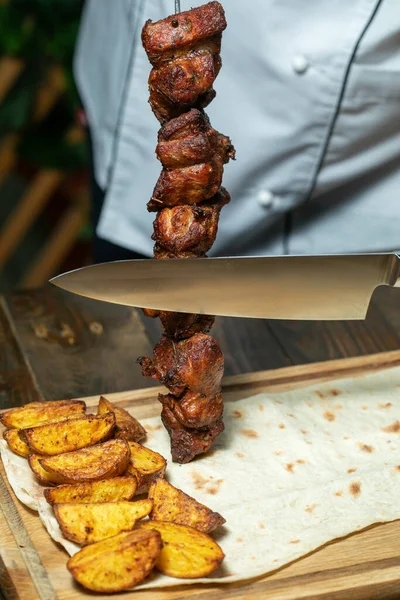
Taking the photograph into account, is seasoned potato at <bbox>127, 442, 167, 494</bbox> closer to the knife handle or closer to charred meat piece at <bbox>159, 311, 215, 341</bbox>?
charred meat piece at <bbox>159, 311, 215, 341</bbox>

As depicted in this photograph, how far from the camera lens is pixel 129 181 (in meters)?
2.16

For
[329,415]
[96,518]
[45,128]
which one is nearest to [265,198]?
[329,415]

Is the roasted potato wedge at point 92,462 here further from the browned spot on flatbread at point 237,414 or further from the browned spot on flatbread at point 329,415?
the browned spot on flatbread at point 329,415

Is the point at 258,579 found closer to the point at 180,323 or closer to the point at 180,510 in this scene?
the point at 180,510

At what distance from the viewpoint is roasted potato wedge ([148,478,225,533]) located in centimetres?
119

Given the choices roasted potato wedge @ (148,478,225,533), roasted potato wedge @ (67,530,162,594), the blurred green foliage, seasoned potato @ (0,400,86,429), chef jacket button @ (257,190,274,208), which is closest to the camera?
roasted potato wedge @ (67,530,162,594)

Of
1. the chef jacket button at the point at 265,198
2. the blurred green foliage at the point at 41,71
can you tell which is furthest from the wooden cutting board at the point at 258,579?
the blurred green foliage at the point at 41,71

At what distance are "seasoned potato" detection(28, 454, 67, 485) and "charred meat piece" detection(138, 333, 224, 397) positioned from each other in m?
0.23

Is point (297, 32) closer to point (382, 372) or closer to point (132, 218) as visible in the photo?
point (132, 218)

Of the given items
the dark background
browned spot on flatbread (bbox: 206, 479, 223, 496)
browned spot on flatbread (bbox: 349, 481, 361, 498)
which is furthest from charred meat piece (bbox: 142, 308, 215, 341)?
the dark background

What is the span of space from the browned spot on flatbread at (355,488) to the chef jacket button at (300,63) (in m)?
0.93

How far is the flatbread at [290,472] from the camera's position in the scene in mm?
1213

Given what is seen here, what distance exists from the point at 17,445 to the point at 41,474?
0.10 metres

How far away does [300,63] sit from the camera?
6.07ft
